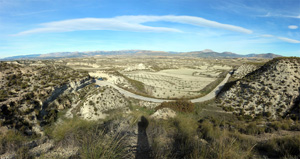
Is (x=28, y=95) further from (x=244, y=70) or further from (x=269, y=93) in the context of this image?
(x=244, y=70)

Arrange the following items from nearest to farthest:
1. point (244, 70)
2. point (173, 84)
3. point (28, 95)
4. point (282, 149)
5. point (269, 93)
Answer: point (282, 149), point (28, 95), point (269, 93), point (173, 84), point (244, 70)

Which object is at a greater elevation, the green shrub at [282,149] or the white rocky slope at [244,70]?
the white rocky slope at [244,70]

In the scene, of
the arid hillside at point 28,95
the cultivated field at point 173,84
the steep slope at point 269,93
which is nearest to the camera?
the arid hillside at point 28,95

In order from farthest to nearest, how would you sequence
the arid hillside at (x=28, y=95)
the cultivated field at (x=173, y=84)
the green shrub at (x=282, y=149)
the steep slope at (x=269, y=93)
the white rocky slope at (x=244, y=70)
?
the white rocky slope at (x=244, y=70), the cultivated field at (x=173, y=84), the steep slope at (x=269, y=93), the arid hillside at (x=28, y=95), the green shrub at (x=282, y=149)

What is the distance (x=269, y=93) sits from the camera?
2230 centimetres

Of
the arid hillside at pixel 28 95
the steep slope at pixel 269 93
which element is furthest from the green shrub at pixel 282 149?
the arid hillside at pixel 28 95

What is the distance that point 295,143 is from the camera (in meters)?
5.86

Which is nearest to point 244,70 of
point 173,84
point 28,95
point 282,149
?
point 173,84

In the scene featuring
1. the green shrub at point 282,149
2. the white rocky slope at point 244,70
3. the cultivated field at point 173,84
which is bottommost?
the cultivated field at point 173,84

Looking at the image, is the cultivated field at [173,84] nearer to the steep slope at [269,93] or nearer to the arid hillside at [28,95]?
the steep slope at [269,93]

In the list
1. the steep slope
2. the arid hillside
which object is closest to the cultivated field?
the steep slope

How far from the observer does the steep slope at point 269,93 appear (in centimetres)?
2011

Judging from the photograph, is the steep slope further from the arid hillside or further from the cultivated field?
the arid hillside

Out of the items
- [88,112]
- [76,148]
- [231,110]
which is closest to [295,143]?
[76,148]
